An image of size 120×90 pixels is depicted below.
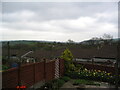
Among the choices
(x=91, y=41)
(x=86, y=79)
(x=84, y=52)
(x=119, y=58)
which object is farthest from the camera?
(x=91, y=41)

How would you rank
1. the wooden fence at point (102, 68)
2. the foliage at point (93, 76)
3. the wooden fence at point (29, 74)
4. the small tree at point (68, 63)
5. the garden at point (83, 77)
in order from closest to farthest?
the wooden fence at point (29, 74), the garden at point (83, 77), the foliage at point (93, 76), the wooden fence at point (102, 68), the small tree at point (68, 63)

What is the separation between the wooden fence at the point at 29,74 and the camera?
392 centimetres

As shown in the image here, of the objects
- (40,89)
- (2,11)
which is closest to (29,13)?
(2,11)

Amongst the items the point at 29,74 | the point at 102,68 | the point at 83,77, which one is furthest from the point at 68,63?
the point at 29,74

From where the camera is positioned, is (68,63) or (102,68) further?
(68,63)

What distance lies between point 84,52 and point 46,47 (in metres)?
8.87

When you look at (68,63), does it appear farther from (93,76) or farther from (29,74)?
(29,74)

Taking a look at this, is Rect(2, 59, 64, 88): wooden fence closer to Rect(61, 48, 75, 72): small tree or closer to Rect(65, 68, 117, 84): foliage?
Rect(65, 68, 117, 84): foliage

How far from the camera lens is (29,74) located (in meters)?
5.05

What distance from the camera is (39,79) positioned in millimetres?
5812

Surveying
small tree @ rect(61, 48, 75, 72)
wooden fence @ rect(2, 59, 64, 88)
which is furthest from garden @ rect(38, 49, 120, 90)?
wooden fence @ rect(2, 59, 64, 88)

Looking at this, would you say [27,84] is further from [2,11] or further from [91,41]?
[91,41]

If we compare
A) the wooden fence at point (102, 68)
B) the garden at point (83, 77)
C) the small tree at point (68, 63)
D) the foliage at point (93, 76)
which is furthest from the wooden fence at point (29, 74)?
the wooden fence at point (102, 68)

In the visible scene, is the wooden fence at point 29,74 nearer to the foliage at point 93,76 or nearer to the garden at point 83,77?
the garden at point 83,77
